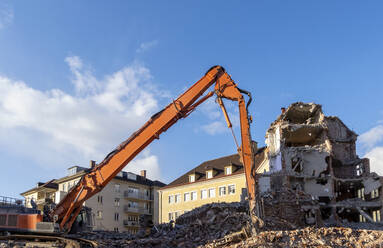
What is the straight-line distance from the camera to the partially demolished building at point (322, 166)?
36188 millimetres

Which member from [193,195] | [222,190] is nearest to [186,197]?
[193,195]

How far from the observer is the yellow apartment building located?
154 ft

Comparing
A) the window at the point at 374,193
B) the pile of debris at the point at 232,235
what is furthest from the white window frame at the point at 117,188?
the pile of debris at the point at 232,235

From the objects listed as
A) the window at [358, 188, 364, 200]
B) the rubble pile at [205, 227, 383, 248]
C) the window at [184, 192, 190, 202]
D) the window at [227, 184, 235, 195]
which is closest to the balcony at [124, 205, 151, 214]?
the window at [184, 192, 190, 202]

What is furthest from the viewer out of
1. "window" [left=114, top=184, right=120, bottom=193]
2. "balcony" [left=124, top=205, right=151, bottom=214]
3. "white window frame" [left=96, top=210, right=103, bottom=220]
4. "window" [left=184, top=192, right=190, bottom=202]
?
"balcony" [left=124, top=205, right=151, bottom=214]

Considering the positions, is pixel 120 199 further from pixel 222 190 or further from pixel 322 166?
pixel 322 166

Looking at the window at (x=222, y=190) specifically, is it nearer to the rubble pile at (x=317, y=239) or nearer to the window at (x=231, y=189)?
the window at (x=231, y=189)

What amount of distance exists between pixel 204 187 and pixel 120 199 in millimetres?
14480

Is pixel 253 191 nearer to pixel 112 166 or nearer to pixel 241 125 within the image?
pixel 241 125

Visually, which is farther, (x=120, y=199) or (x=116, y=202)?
(x=120, y=199)

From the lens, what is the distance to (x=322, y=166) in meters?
37.4

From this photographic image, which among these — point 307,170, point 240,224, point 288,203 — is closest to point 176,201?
point 307,170

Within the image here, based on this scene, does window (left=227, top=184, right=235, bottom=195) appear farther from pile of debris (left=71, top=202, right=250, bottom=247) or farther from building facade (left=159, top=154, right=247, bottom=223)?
pile of debris (left=71, top=202, right=250, bottom=247)

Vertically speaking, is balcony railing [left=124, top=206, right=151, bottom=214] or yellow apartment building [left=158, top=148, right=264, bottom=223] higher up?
yellow apartment building [left=158, top=148, right=264, bottom=223]
